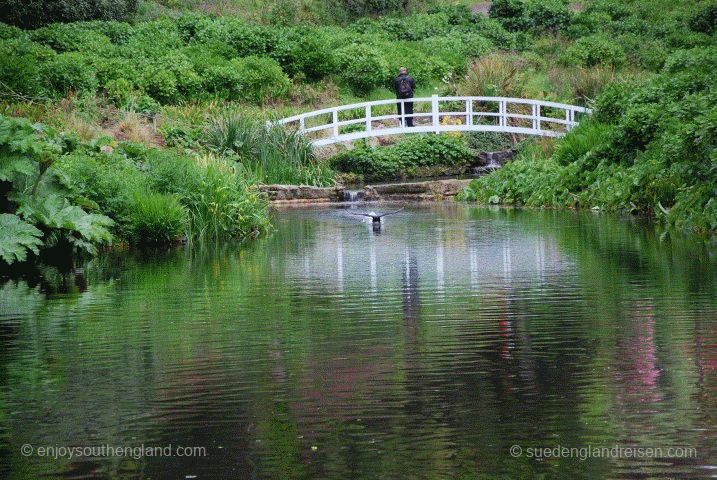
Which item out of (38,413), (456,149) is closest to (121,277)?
(38,413)

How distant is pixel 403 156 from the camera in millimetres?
36281

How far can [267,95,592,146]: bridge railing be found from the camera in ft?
115

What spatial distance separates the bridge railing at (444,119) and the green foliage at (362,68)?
154 centimetres

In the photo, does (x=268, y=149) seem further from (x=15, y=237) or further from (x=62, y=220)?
(x=15, y=237)

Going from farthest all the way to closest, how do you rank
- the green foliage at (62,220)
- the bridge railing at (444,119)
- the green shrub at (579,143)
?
the bridge railing at (444,119), the green shrub at (579,143), the green foliage at (62,220)

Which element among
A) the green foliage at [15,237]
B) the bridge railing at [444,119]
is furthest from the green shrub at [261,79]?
the green foliage at [15,237]

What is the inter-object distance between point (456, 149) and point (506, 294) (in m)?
25.0

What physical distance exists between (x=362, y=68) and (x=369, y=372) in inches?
1346

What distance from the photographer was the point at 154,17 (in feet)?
166

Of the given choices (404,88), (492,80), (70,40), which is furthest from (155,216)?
(492,80)

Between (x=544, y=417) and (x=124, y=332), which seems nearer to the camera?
(x=544, y=417)

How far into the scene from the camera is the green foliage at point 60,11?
146 feet

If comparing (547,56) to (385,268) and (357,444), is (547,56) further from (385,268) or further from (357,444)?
(357,444)

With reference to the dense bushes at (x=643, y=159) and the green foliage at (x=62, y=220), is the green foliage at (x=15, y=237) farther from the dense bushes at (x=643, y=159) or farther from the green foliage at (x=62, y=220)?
the dense bushes at (x=643, y=159)
